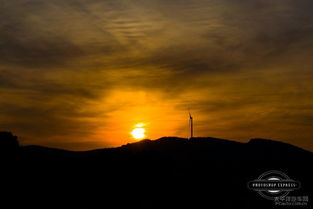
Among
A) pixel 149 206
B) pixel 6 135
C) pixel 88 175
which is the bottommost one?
pixel 149 206

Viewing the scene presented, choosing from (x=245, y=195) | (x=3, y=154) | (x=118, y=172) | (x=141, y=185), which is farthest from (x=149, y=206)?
(x=3, y=154)

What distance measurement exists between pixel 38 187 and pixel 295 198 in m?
106

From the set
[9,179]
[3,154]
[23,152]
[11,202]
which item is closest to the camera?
[11,202]

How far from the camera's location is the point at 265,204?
187 metres

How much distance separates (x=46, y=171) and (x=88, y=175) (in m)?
17.2

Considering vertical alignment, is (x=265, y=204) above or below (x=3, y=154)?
below

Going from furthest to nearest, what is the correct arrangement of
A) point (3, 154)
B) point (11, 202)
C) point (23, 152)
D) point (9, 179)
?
point (23, 152)
point (3, 154)
point (9, 179)
point (11, 202)

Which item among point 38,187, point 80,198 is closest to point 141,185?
point 80,198

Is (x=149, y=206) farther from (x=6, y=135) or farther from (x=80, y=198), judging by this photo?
(x=6, y=135)

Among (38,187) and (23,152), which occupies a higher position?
(23,152)

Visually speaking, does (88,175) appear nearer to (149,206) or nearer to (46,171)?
(46,171)

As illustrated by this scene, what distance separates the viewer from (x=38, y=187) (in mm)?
171625

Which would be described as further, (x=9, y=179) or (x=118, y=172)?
(x=118, y=172)

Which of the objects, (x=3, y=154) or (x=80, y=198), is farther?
(x=3, y=154)
